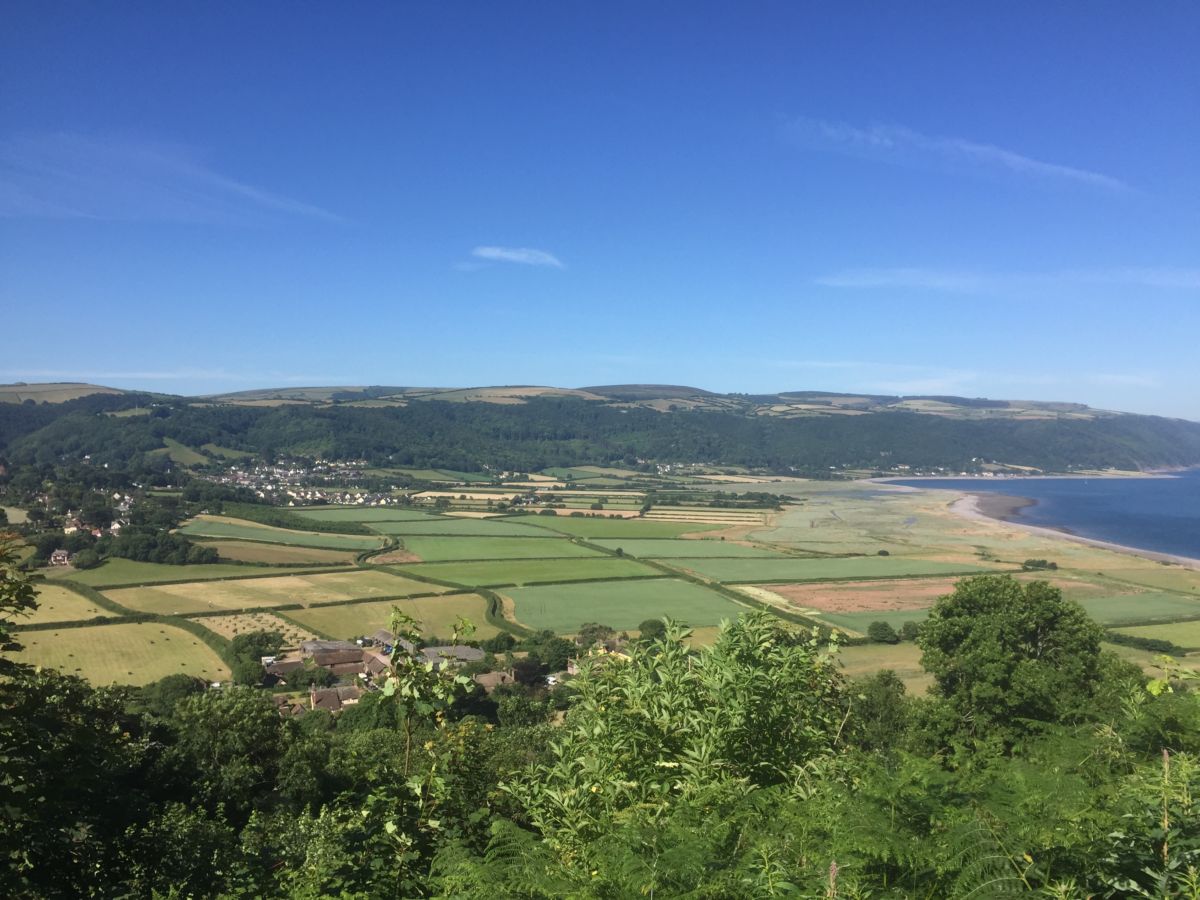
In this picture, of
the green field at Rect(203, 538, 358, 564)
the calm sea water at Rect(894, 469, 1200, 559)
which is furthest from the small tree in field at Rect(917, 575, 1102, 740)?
the calm sea water at Rect(894, 469, 1200, 559)

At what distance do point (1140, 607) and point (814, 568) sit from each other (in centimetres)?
2234

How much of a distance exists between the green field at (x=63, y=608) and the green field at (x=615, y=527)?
45.0 meters

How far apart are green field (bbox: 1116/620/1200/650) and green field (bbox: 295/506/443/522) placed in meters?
71.7

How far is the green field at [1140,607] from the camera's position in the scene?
4397 cm

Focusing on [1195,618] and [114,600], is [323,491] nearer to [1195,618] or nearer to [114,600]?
[114,600]

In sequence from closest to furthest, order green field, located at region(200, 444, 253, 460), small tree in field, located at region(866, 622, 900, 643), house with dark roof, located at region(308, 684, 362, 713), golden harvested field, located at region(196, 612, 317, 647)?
1. house with dark roof, located at region(308, 684, 362, 713)
2. small tree in field, located at region(866, 622, 900, 643)
3. golden harvested field, located at region(196, 612, 317, 647)
4. green field, located at region(200, 444, 253, 460)

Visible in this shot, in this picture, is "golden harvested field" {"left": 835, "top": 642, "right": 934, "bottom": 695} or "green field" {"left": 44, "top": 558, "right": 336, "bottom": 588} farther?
"green field" {"left": 44, "top": 558, "right": 336, "bottom": 588}

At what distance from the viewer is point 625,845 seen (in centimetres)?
411

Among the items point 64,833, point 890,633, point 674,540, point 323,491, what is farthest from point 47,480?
point 64,833

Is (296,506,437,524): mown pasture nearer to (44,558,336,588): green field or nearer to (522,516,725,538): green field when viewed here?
(522,516,725,538): green field

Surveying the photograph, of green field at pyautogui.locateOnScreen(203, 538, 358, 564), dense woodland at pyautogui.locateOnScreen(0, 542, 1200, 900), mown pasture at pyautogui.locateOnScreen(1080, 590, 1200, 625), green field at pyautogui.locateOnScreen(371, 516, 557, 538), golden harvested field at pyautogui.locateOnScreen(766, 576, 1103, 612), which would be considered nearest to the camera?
dense woodland at pyautogui.locateOnScreen(0, 542, 1200, 900)

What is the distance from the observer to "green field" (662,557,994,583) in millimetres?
59031

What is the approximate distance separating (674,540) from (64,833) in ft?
248

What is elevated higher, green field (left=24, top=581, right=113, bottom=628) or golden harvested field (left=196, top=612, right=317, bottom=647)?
green field (left=24, top=581, right=113, bottom=628)
